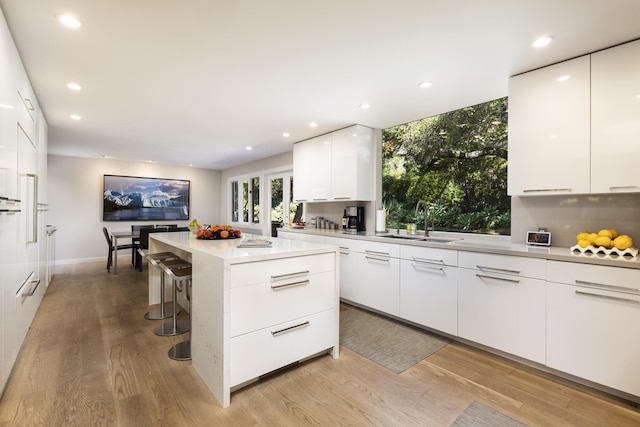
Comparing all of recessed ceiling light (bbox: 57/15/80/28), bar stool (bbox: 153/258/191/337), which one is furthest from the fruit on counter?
recessed ceiling light (bbox: 57/15/80/28)

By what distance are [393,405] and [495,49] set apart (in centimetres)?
246

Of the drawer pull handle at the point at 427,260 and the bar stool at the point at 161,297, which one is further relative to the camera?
the bar stool at the point at 161,297

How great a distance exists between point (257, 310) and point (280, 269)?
0.99 ft

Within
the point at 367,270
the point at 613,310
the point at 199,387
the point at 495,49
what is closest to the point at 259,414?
Result: the point at 199,387

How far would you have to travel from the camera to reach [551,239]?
8.33 ft

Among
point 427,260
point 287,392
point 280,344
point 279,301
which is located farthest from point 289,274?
point 427,260

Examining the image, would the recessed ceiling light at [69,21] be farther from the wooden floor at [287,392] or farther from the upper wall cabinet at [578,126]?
the upper wall cabinet at [578,126]

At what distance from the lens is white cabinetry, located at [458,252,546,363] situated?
2137mm

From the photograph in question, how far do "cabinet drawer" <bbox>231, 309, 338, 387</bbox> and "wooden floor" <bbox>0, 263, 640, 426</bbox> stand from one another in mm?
131

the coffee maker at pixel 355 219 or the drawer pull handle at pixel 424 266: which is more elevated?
the coffee maker at pixel 355 219

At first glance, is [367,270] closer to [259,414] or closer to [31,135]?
[259,414]

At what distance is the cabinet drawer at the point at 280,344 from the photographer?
1.86 metres

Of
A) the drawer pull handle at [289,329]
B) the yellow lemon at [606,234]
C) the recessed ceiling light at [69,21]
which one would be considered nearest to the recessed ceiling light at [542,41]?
the yellow lemon at [606,234]

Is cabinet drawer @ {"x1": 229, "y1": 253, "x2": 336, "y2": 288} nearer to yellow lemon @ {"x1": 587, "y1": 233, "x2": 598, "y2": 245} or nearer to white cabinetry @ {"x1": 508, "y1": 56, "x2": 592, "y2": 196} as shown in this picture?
white cabinetry @ {"x1": 508, "y1": 56, "x2": 592, "y2": 196}
